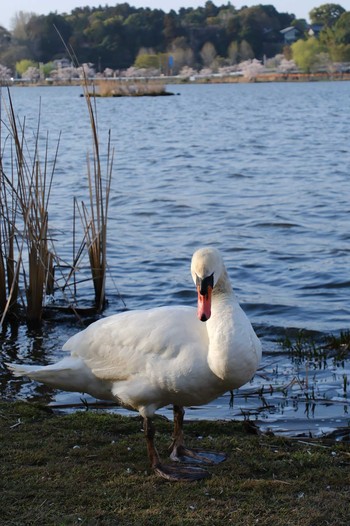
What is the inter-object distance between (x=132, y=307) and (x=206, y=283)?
574 centimetres

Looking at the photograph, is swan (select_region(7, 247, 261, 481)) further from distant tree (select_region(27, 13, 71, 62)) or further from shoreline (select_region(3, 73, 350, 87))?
shoreline (select_region(3, 73, 350, 87))

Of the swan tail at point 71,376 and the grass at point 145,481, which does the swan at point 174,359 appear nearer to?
the swan tail at point 71,376

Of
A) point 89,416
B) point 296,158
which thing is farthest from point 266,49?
point 89,416

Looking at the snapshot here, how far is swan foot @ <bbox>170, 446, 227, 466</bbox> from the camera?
184 inches

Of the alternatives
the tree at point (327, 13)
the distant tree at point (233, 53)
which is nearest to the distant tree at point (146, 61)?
the distant tree at point (233, 53)

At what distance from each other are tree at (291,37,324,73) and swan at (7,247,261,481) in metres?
135

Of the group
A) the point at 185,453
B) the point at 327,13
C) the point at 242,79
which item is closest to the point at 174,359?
the point at 185,453

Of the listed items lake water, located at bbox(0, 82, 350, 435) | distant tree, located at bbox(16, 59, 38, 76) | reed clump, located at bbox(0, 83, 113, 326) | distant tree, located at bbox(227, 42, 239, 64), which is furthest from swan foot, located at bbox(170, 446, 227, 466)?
distant tree, located at bbox(227, 42, 239, 64)

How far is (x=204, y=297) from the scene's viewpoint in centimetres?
449

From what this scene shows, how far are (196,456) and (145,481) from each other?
17.4 inches

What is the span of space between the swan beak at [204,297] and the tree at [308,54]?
13508 cm

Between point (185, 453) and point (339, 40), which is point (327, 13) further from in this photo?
point (185, 453)

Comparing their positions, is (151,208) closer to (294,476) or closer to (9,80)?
(9,80)

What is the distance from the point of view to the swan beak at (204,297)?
14.6 ft
